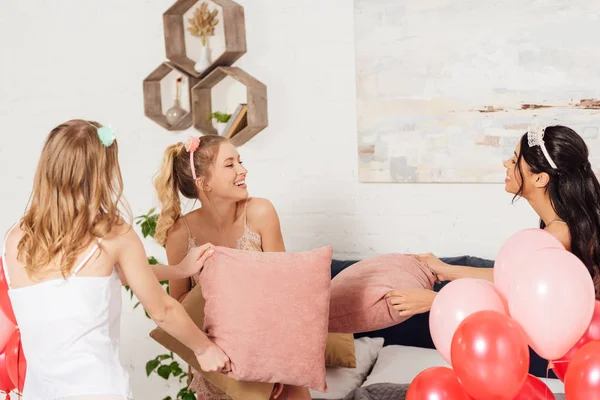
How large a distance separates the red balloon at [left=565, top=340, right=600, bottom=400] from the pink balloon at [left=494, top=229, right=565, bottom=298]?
0.74 feet

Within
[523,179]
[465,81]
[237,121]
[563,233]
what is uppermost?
[465,81]

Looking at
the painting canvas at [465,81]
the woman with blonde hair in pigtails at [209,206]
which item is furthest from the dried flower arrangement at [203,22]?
the woman with blonde hair in pigtails at [209,206]

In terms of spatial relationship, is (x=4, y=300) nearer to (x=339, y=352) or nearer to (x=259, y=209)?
(x=259, y=209)

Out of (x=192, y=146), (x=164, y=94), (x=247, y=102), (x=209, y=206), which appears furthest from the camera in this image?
(x=164, y=94)

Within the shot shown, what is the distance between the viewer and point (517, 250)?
5.95 ft

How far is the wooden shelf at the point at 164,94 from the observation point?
3.52 metres

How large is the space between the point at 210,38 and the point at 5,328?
6.20ft

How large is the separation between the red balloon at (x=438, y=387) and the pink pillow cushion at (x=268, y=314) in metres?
0.34

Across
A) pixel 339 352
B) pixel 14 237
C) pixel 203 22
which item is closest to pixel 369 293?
pixel 339 352

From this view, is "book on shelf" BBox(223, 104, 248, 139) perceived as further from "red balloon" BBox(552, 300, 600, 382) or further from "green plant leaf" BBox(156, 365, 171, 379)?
"red balloon" BBox(552, 300, 600, 382)

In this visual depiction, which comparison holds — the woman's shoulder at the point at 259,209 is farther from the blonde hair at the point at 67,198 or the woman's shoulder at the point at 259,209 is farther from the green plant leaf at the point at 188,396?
the green plant leaf at the point at 188,396

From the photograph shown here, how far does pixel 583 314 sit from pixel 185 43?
2.43 metres

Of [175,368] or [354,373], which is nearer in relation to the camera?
[354,373]

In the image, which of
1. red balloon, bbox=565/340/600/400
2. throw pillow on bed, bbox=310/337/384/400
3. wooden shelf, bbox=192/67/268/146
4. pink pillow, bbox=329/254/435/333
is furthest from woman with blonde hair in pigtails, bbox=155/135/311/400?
red balloon, bbox=565/340/600/400
